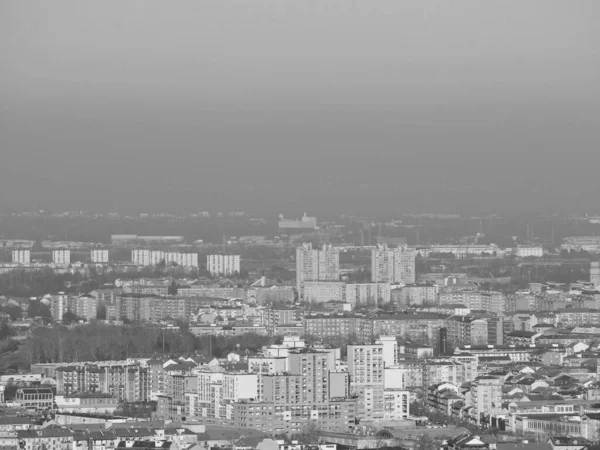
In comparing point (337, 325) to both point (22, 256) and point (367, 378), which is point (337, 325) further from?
point (22, 256)

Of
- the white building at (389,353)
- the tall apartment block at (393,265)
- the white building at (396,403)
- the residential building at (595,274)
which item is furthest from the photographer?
the tall apartment block at (393,265)

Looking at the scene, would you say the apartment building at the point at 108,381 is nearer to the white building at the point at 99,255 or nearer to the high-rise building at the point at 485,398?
the high-rise building at the point at 485,398

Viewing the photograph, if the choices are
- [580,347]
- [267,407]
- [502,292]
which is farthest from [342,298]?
[267,407]

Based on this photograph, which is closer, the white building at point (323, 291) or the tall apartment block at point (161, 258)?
the white building at point (323, 291)

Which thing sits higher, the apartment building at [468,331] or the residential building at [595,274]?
the residential building at [595,274]

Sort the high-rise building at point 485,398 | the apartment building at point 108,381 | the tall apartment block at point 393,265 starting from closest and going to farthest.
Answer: the high-rise building at point 485,398 < the apartment building at point 108,381 < the tall apartment block at point 393,265

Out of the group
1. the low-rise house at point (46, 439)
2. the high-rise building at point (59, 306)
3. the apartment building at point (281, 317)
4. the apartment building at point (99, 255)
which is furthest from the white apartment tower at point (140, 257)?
the low-rise house at point (46, 439)

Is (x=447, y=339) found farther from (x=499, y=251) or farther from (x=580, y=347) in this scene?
(x=499, y=251)
